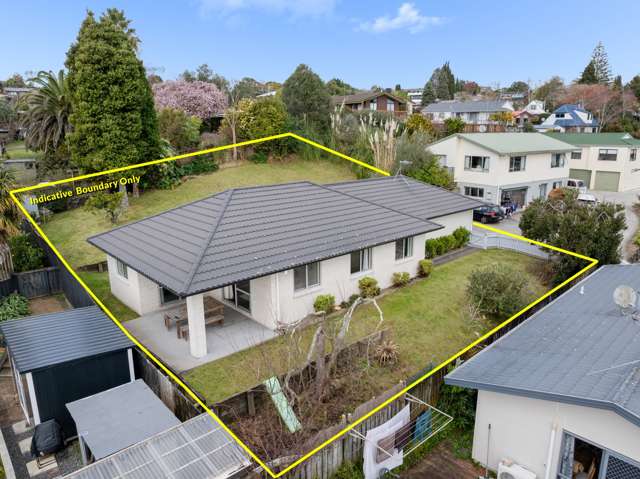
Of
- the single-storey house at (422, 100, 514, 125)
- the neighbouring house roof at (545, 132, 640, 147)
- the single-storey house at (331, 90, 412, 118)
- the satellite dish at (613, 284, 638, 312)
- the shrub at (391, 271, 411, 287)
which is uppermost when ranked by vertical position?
the single-storey house at (331, 90, 412, 118)

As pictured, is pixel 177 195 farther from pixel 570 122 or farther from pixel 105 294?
pixel 570 122

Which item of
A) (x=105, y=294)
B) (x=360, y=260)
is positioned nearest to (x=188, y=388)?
(x=360, y=260)

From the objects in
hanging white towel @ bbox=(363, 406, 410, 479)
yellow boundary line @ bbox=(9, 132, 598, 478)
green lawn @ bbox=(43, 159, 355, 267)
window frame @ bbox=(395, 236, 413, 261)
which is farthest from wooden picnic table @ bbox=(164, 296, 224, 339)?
green lawn @ bbox=(43, 159, 355, 267)

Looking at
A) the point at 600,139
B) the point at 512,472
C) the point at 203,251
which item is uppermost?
the point at 600,139

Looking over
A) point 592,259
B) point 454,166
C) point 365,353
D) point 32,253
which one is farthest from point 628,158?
point 32,253

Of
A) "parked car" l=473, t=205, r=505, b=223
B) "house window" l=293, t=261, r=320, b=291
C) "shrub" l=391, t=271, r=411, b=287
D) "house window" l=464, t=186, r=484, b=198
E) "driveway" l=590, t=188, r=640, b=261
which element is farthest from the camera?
"house window" l=464, t=186, r=484, b=198

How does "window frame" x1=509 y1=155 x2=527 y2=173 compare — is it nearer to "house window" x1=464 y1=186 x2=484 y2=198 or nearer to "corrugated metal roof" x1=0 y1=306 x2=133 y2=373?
"house window" x1=464 y1=186 x2=484 y2=198

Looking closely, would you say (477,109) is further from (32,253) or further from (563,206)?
(32,253)
